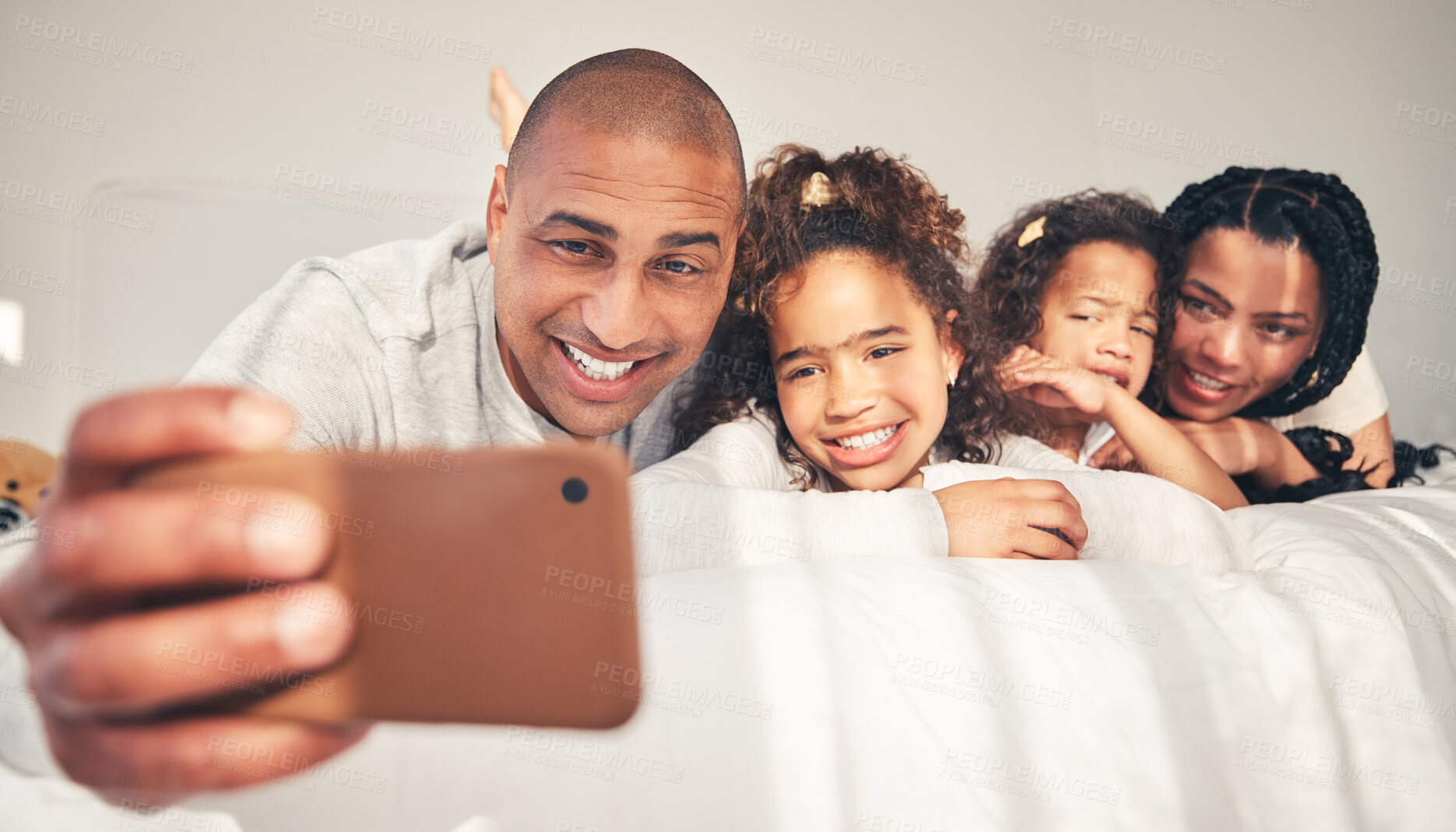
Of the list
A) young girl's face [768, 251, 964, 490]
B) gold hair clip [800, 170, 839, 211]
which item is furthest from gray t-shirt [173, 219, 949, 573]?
gold hair clip [800, 170, 839, 211]

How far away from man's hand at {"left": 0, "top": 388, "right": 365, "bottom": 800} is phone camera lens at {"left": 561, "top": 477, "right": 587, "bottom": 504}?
128 mm

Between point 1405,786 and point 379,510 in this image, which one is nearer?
point 379,510

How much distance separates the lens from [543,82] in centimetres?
162

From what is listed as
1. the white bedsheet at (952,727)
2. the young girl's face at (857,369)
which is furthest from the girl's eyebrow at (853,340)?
the white bedsheet at (952,727)

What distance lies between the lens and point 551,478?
444 mm

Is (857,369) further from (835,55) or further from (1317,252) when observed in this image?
(835,55)

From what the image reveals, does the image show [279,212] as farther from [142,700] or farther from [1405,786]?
[1405,786]

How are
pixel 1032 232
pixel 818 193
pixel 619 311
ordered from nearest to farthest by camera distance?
1. pixel 619 311
2. pixel 818 193
3. pixel 1032 232

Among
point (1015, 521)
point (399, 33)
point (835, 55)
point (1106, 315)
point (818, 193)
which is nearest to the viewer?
point (1015, 521)

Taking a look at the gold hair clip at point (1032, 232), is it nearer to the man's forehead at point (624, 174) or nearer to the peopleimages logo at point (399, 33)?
the man's forehead at point (624, 174)

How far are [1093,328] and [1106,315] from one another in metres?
0.03

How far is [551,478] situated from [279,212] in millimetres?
1154

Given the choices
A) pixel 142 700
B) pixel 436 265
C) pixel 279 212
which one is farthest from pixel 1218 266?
pixel 279 212

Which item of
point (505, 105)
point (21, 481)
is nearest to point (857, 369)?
point (505, 105)
